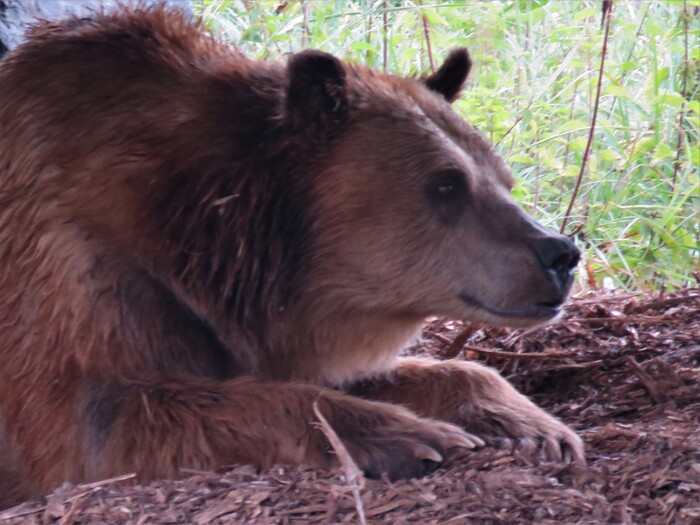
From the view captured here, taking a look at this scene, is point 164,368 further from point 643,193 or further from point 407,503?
point 643,193

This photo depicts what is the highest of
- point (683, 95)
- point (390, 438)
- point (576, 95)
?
point (683, 95)

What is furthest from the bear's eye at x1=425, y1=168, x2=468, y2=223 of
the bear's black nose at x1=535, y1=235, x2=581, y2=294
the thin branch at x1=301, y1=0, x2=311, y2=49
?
the thin branch at x1=301, y1=0, x2=311, y2=49

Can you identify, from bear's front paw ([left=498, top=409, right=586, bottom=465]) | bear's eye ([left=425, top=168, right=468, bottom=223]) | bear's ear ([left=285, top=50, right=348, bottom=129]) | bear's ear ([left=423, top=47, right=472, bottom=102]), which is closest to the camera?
bear's front paw ([left=498, top=409, right=586, bottom=465])

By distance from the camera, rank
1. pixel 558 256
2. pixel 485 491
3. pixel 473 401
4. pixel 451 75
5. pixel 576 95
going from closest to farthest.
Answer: pixel 485 491
pixel 558 256
pixel 473 401
pixel 451 75
pixel 576 95

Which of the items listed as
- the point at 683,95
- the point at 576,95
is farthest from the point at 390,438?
the point at 576,95

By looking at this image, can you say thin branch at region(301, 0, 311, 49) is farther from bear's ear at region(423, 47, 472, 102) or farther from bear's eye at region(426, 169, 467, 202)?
bear's eye at region(426, 169, 467, 202)

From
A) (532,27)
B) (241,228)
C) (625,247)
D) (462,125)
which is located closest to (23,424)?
(241,228)

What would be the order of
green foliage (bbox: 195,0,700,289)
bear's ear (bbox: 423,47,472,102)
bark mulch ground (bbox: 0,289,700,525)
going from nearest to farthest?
bark mulch ground (bbox: 0,289,700,525), bear's ear (bbox: 423,47,472,102), green foliage (bbox: 195,0,700,289)

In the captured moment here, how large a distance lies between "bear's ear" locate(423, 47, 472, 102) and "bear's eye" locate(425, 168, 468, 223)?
1.97 ft

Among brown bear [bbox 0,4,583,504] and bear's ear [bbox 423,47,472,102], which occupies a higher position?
bear's ear [bbox 423,47,472,102]

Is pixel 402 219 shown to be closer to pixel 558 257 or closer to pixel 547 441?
pixel 558 257

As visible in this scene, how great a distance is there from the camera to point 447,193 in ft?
11.5

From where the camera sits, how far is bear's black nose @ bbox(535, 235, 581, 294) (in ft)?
10.8

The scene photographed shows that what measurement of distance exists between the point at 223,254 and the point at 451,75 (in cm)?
118
